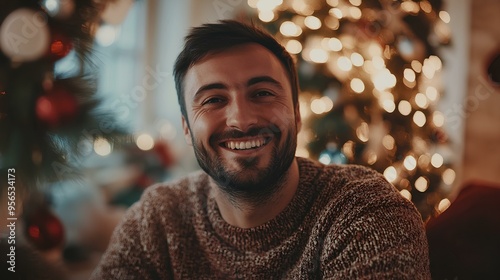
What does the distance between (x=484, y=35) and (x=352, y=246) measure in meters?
2.01

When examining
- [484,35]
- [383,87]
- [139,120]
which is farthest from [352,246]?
[484,35]

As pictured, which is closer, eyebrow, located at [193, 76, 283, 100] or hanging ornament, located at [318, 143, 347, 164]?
eyebrow, located at [193, 76, 283, 100]

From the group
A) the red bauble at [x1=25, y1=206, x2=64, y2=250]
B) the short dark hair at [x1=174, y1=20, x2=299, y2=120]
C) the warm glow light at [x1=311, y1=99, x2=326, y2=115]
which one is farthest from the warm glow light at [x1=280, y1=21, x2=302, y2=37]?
the red bauble at [x1=25, y1=206, x2=64, y2=250]

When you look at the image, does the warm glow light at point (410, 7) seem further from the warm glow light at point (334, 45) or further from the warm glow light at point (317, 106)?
the warm glow light at point (317, 106)

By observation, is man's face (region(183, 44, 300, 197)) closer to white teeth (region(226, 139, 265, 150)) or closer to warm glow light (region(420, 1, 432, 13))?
white teeth (region(226, 139, 265, 150))

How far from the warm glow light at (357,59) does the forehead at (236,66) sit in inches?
27.4

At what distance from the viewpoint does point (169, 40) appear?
1834 millimetres

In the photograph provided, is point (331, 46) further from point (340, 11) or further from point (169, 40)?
point (169, 40)

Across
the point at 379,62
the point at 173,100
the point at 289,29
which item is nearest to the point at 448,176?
the point at 379,62

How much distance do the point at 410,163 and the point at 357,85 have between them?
316 millimetres

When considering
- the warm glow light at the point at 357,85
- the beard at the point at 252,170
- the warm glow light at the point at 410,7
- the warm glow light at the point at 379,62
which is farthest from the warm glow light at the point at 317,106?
the beard at the point at 252,170

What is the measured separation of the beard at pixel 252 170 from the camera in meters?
0.97

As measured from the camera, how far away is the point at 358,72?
163cm

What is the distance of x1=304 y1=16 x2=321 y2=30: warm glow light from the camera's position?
163cm
